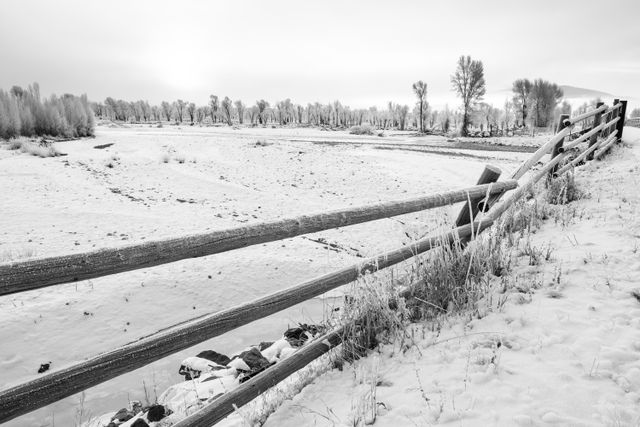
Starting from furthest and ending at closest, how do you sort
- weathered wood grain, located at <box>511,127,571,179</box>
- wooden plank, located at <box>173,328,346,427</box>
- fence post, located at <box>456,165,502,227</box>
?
weathered wood grain, located at <box>511,127,571,179</box>, fence post, located at <box>456,165,502,227</box>, wooden plank, located at <box>173,328,346,427</box>

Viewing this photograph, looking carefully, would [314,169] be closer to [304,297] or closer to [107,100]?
[304,297]

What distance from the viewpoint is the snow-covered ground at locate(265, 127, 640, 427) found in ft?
6.53

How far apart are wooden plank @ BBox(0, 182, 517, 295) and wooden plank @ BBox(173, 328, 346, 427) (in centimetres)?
89

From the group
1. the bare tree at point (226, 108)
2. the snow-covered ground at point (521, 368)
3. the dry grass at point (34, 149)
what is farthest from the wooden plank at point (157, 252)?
the bare tree at point (226, 108)

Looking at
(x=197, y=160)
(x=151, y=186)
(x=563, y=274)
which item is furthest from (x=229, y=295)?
(x=197, y=160)

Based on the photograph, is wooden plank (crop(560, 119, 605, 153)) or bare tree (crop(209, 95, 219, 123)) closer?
wooden plank (crop(560, 119, 605, 153))

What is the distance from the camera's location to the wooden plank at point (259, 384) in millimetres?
2121

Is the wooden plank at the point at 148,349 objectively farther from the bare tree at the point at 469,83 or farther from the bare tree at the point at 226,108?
the bare tree at the point at 226,108

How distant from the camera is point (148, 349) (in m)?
1.92

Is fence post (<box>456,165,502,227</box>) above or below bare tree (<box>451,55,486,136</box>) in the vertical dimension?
below

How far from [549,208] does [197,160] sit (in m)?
13.6

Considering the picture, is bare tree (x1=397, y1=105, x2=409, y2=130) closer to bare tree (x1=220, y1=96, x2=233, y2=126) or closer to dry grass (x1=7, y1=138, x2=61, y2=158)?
bare tree (x1=220, y1=96, x2=233, y2=126)

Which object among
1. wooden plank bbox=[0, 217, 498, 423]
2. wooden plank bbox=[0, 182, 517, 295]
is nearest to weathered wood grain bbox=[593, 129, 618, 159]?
wooden plank bbox=[0, 182, 517, 295]

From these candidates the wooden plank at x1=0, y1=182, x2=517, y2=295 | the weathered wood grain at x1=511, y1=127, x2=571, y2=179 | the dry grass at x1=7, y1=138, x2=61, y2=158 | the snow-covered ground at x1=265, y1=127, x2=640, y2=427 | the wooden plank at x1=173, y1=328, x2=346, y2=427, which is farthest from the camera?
the dry grass at x1=7, y1=138, x2=61, y2=158
